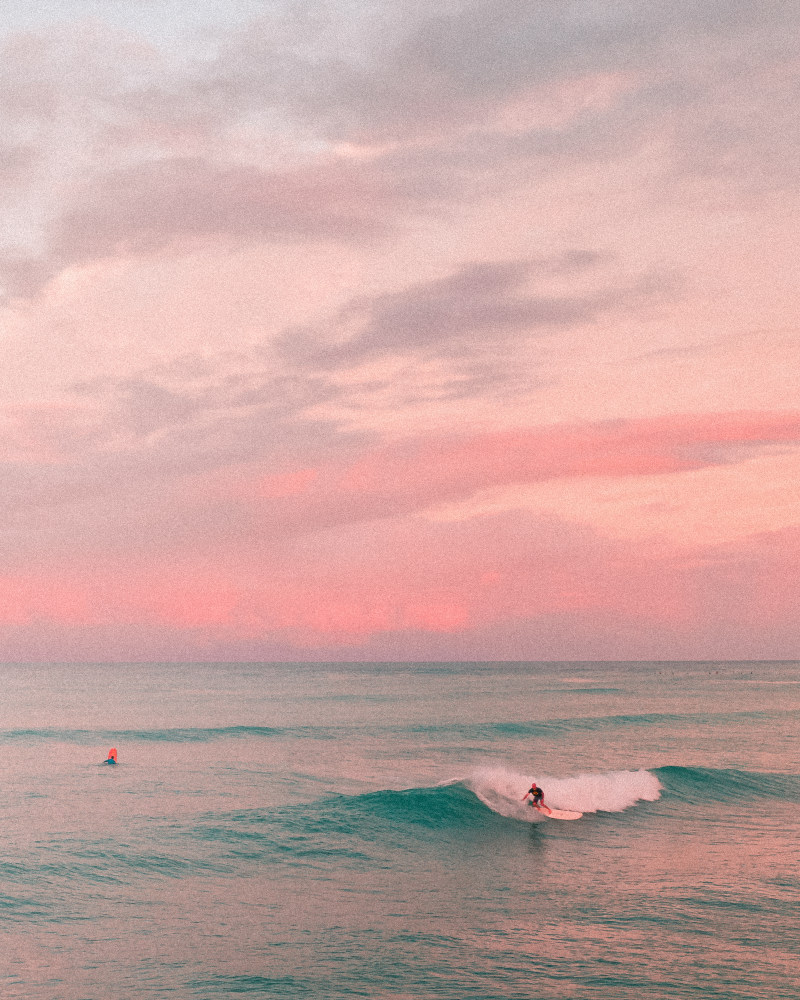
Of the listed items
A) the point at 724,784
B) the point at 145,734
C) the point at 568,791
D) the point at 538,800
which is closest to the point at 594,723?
the point at 724,784

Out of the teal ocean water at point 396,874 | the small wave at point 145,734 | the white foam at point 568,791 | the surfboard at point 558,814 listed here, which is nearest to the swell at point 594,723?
the teal ocean water at point 396,874

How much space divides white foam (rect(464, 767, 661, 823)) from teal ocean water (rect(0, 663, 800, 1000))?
17cm

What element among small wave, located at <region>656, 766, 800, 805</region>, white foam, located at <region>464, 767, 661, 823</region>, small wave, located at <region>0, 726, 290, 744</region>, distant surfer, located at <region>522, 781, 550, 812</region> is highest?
distant surfer, located at <region>522, 781, 550, 812</region>

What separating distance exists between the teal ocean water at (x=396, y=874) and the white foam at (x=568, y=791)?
6.9 inches

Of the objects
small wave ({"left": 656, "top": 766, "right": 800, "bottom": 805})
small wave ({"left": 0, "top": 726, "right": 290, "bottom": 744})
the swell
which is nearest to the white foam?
small wave ({"left": 656, "top": 766, "right": 800, "bottom": 805})

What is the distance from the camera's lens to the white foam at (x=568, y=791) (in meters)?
38.2

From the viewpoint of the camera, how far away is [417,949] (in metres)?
20.3

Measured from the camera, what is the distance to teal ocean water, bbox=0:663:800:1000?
19.0 meters

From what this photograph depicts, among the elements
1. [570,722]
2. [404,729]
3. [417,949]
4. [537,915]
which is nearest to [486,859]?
[537,915]

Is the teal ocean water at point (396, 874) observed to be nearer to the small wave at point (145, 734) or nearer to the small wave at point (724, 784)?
the small wave at point (724, 784)

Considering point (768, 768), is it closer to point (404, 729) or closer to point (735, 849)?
point (735, 849)

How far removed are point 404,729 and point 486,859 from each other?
46854 mm

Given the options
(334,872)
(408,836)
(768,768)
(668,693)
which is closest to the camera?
(334,872)

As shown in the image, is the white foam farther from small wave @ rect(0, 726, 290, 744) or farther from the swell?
small wave @ rect(0, 726, 290, 744)
